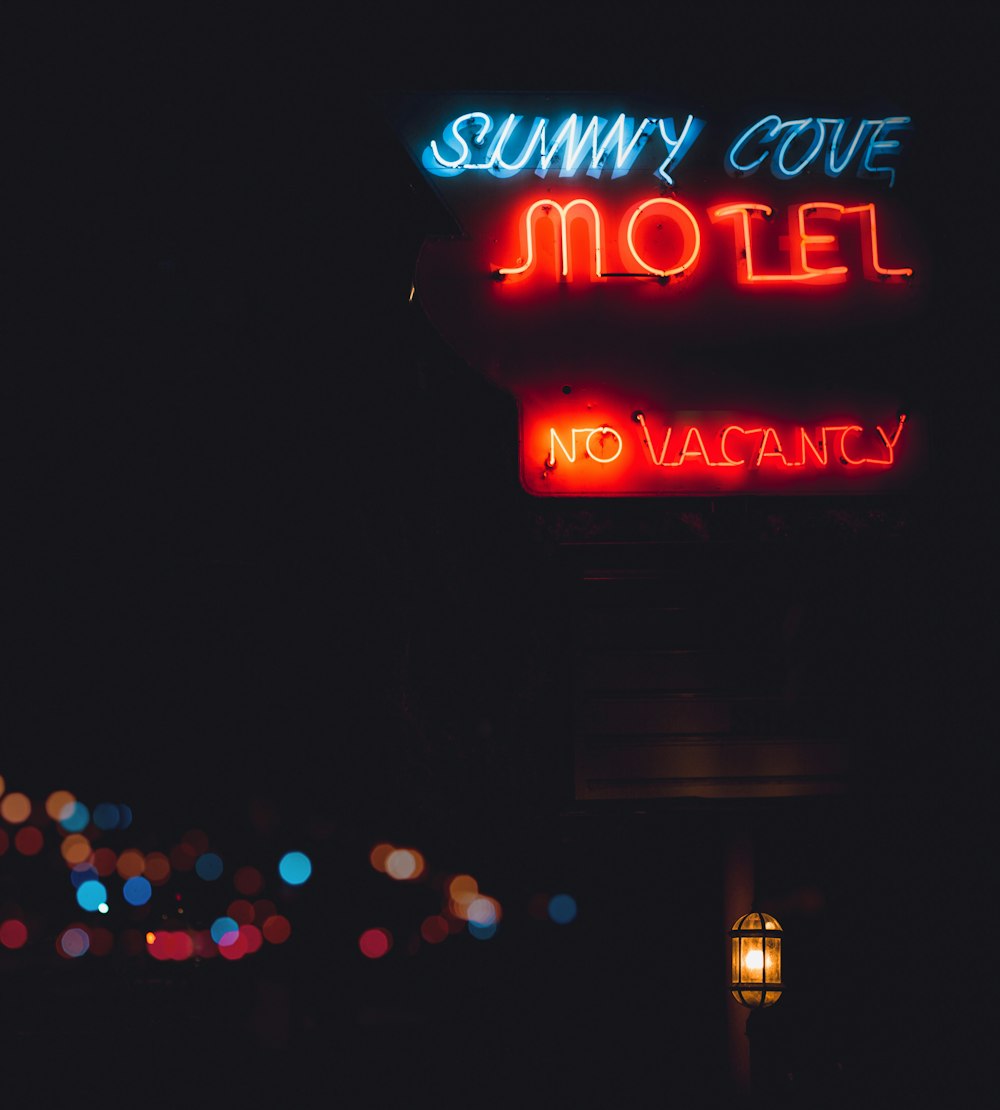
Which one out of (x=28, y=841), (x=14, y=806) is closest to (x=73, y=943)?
(x=28, y=841)

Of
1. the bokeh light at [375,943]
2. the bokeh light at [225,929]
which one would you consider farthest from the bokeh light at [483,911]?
the bokeh light at [225,929]

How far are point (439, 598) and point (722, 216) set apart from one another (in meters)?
3.22

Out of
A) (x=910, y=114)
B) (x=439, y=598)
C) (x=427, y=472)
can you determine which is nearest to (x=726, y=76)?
(x=910, y=114)

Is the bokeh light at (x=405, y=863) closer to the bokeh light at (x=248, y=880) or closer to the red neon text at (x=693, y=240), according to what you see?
the red neon text at (x=693, y=240)

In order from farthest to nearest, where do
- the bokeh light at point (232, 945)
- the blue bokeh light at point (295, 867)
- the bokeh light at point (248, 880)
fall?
the bokeh light at point (232, 945), the bokeh light at point (248, 880), the blue bokeh light at point (295, 867)

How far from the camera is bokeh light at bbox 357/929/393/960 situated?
8.70 metres

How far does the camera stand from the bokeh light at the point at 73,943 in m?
14.4

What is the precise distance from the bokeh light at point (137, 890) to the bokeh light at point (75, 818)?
67.5 inches

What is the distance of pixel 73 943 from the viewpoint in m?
14.4

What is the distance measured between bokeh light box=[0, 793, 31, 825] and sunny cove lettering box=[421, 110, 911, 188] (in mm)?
7875

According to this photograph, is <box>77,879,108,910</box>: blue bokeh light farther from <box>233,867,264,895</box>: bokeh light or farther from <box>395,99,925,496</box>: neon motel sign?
<box>395,99,925,496</box>: neon motel sign

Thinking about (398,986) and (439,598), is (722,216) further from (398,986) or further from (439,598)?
(398,986)

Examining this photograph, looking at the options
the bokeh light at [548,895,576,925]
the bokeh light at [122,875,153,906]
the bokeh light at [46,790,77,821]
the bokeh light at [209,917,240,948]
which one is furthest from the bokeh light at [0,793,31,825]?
the bokeh light at [548,895,576,925]

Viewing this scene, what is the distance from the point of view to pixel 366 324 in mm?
8047
